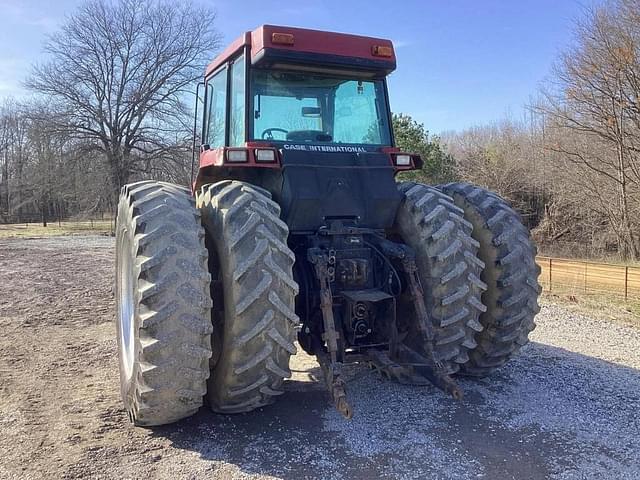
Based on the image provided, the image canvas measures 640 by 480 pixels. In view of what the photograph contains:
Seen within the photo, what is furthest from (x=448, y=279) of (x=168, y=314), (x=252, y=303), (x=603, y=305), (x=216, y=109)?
(x=603, y=305)

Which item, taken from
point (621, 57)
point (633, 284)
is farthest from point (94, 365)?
point (621, 57)

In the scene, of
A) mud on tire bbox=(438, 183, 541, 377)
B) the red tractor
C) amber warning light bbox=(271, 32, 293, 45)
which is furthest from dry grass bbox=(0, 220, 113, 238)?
mud on tire bbox=(438, 183, 541, 377)

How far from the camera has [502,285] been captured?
4.61 metres

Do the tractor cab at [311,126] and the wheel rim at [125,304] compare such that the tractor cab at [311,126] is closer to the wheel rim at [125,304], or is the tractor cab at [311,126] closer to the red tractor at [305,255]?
the red tractor at [305,255]

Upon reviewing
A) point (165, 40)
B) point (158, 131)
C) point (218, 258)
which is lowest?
point (218, 258)

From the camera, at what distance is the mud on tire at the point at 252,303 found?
3.55 meters

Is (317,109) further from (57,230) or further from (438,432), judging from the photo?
(57,230)

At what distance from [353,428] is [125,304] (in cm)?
201

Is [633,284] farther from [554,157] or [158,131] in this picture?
[158,131]

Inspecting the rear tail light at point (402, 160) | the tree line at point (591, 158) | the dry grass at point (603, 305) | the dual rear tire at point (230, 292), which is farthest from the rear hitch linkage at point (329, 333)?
the tree line at point (591, 158)

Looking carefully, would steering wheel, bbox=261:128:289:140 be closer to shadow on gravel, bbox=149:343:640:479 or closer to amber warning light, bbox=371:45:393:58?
amber warning light, bbox=371:45:393:58

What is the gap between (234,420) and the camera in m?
4.07

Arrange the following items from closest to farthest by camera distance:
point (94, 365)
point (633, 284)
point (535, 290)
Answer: point (535, 290), point (94, 365), point (633, 284)

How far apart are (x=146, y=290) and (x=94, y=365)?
8.52ft
